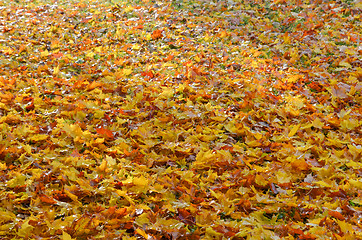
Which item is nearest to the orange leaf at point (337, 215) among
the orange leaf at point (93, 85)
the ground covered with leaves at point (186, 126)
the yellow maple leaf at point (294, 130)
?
the ground covered with leaves at point (186, 126)

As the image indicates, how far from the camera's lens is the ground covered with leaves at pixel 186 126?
2162mm

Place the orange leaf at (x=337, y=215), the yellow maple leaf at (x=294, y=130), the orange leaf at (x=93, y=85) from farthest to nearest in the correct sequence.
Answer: the orange leaf at (x=93, y=85) < the yellow maple leaf at (x=294, y=130) < the orange leaf at (x=337, y=215)

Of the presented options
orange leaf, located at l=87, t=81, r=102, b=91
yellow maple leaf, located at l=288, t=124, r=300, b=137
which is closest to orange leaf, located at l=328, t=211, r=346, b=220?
yellow maple leaf, located at l=288, t=124, r=300, b=137

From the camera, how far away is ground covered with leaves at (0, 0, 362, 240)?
2.16 meters

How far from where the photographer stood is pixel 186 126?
3121 mm

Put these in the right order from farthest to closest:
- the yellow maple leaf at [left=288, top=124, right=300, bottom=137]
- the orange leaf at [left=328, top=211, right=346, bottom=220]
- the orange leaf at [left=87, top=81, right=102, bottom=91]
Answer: the orange leaf at [left=87, top=81, right=102, bottom=91] < the yellow maple leaf at [left=288, top=124, right=300, bottom=137] < the orange leaf at [left=328, top=211, right=346, bottom=220]

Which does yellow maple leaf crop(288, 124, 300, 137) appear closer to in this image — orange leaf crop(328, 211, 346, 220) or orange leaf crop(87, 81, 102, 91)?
orange leaf crop(328, 211, 346, 220)

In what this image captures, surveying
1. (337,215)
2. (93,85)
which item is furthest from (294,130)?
(93,85)

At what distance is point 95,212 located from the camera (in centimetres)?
218

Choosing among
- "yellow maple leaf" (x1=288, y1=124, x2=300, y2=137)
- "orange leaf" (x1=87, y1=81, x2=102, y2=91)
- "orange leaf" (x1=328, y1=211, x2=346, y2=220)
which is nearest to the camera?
"orange leaf" (x1=328, y1=211, x2=346, y2=220)

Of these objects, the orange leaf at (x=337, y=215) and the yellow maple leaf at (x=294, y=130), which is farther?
the yellow maple leaf at (x=294, y=130)

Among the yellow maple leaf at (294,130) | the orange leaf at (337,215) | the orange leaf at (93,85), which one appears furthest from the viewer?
the orange leaf at (93,85)

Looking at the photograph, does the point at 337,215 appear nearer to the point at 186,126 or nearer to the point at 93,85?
the point at 186,126

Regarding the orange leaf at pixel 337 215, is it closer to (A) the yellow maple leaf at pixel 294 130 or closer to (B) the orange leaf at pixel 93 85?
(A) the yellow maple leaf at pixel 294 130
